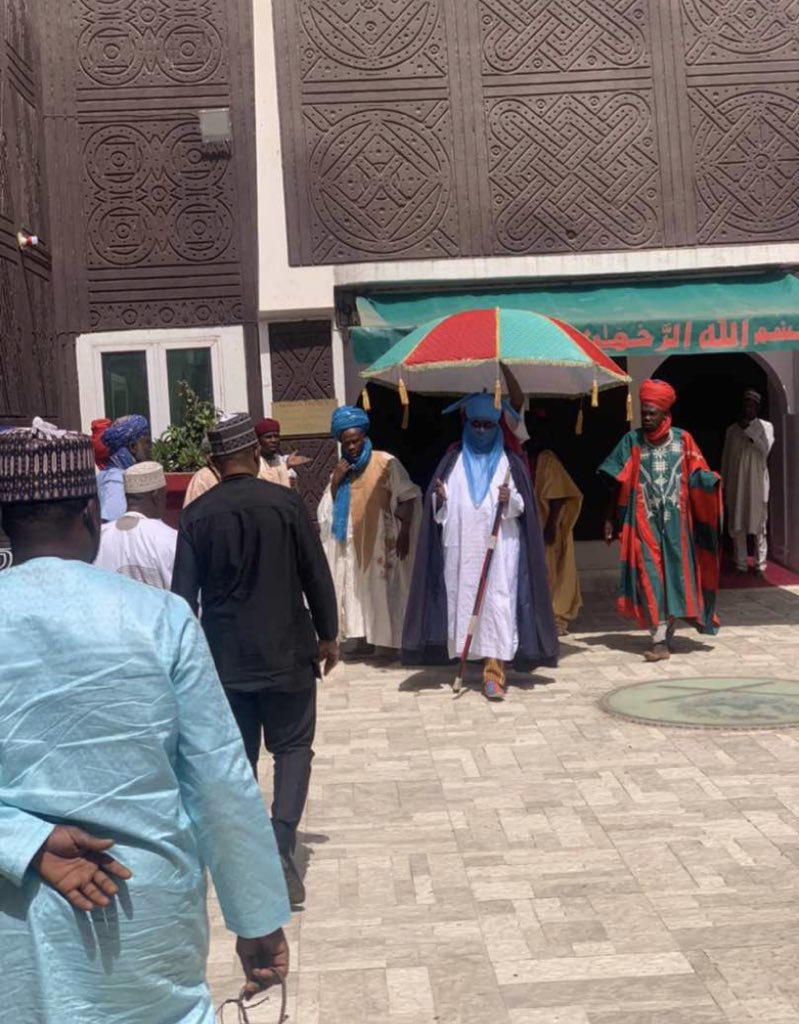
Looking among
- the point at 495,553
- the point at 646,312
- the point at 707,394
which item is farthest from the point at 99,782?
the point at 707,394

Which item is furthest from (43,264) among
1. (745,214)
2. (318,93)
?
(745,214)

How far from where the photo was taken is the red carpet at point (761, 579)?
38.0 ft

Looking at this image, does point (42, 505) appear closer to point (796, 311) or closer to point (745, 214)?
point (796, 311)

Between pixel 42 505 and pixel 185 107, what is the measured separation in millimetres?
8600

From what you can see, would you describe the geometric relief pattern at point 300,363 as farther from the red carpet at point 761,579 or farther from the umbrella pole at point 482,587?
the red carpet at point 761,579

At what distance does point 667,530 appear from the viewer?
8.45m

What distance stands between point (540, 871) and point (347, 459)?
4452 millimetres

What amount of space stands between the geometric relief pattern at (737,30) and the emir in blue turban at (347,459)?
3988 millimetres

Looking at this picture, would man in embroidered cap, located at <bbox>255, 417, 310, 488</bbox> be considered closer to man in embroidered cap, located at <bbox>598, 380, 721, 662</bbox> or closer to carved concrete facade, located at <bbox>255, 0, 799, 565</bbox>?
carved concrete facade, located at <bbox>255, 0, 799, 565</bbox>

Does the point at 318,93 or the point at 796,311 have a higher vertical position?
the point at 318,93

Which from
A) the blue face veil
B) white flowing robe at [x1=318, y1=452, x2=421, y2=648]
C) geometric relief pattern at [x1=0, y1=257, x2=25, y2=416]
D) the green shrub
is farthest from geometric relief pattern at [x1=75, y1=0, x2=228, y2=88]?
the blue face veil

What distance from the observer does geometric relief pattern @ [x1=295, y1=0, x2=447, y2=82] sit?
10164 mm

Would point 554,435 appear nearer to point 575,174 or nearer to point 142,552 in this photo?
point 575,174

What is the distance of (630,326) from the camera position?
30.4 feet
